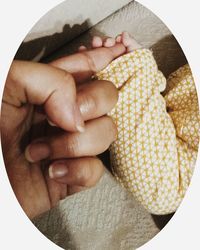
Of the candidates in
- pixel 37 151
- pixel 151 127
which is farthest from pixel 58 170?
pixel 151 127

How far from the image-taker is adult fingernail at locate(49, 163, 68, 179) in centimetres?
27

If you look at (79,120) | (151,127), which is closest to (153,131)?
(151,127)

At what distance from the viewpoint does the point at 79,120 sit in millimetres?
265

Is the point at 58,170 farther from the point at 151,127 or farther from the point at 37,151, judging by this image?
the point at 151,127

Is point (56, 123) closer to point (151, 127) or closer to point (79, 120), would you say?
point (79, 120)

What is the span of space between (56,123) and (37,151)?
0.03 metres

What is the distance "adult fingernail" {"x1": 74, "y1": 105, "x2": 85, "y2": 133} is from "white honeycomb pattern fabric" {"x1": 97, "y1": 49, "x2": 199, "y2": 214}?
0.06m

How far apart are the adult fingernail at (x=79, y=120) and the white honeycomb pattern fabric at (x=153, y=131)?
0.19ft

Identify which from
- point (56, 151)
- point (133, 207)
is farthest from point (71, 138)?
point (133, 207)

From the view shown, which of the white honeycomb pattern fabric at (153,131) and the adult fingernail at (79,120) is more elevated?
the adult fingernail at (79,120)

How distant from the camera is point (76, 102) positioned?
0.86 ft

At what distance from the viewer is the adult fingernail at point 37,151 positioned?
264 millimetres

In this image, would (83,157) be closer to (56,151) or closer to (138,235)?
(56,151)

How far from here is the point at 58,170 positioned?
269 mm
